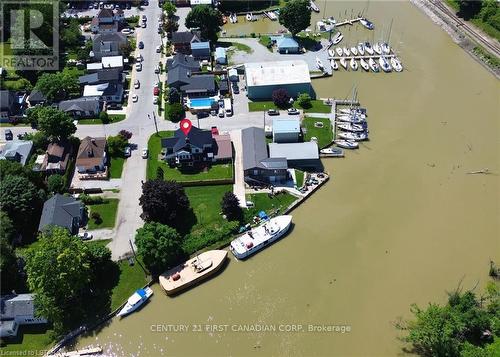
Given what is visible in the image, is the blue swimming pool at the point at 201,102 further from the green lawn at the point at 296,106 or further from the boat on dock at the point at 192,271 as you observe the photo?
the boat on dock at the point at 192,271

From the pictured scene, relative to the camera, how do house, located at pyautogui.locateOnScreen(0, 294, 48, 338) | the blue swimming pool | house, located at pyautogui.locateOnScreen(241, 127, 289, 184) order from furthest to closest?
the blue swimming pool, house, located at pyautogui.locateOnScreen(241, 127, 289, 184), house, located at pyautogui.locateOnScreen(0, 294, 48, 338)

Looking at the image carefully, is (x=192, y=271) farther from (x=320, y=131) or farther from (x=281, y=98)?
(x=281, y=98)

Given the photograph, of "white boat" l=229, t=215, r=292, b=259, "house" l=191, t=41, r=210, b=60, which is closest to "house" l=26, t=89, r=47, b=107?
"house" l=191, t=41, r=210, b=60

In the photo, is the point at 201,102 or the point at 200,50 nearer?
the point at 201,102

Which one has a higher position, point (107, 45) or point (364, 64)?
point (364, 64)

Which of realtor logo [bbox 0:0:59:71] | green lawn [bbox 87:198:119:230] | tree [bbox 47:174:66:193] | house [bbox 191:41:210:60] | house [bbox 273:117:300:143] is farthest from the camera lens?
house [bbox 191:41:210:60]

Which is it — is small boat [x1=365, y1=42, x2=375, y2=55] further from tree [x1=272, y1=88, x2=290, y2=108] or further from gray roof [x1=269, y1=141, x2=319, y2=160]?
gray roof [x1=269, y1=141, x2=319, y2=160]

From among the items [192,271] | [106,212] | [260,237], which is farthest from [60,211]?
[260,237]
